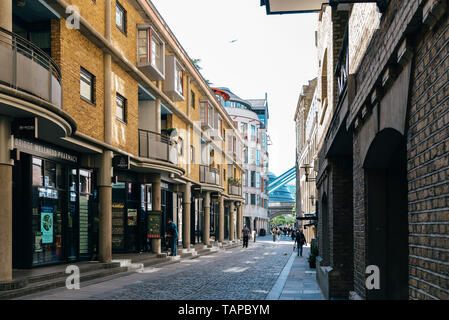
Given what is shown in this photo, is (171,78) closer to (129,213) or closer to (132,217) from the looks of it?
(129,213)

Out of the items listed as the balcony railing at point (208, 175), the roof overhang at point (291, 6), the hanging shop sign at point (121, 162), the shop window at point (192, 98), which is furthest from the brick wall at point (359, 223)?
the balcony railing at point (208, 175)

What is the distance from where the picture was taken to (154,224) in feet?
72.0

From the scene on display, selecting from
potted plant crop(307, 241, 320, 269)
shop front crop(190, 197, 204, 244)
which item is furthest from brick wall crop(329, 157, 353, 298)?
shop front crop(190, 197, 204, 244)

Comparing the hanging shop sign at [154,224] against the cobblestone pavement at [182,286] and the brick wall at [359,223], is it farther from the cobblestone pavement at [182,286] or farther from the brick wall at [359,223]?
the brick wall at [359,223]

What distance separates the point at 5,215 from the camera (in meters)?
11.2

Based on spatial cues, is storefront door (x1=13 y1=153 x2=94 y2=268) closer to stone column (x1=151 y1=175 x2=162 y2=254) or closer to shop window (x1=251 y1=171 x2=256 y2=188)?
stone column (x1=151 y1=175 x2=162 y2=254)

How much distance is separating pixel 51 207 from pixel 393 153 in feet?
39.3

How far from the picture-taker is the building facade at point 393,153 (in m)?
3.44

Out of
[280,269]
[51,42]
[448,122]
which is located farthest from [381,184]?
[280,269]

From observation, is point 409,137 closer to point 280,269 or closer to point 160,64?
point 280,269

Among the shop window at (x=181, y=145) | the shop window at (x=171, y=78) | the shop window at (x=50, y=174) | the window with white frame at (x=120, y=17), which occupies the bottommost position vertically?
the shop window at (x=50, y=174)

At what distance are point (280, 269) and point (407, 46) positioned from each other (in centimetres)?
1702

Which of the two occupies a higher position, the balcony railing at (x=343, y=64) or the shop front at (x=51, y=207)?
the balcony railing at (x=343, y=64)

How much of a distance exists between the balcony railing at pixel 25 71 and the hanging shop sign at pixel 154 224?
9.46 meters
